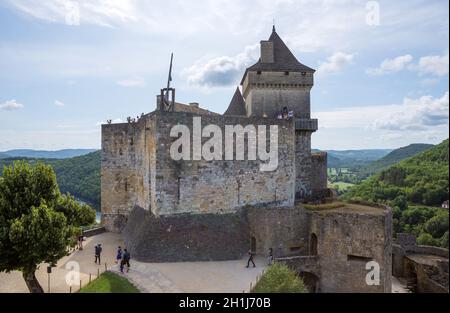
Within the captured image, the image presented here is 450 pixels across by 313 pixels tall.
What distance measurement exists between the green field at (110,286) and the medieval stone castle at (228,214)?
293 centimetres

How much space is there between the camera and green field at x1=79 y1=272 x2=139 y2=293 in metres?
18.1

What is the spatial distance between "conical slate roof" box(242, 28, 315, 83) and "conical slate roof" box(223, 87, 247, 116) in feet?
10.1

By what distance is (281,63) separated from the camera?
35.0 metres

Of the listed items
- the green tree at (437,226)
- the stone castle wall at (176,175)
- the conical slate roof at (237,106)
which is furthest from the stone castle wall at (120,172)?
the green tree at (437,226)

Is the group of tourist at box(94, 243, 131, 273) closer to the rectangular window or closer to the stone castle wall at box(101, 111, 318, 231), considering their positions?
the stone castle wall at box(101, 111, 318, 231)

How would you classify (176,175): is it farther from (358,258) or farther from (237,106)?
(237,106)

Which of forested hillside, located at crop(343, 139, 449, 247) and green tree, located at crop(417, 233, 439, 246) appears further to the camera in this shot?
forested hillside, located at crop(343, 139, 449, 247)

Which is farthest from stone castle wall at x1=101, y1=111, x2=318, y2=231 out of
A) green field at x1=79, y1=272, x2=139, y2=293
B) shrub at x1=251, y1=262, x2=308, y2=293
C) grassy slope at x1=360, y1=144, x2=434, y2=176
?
grassy slope at x1=360, y1=144, x2=434, y2=176

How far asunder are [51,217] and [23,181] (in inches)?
110

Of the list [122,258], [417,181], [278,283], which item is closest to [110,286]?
[122,258]

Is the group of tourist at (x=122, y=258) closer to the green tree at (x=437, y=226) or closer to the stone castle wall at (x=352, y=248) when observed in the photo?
the stone castle wall at (x=352, y=248)

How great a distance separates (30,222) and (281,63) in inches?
976

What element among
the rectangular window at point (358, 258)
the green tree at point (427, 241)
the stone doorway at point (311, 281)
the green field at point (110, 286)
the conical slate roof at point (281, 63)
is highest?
the conical slate roof at point (281, 63)

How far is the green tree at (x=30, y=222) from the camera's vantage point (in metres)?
17.6
